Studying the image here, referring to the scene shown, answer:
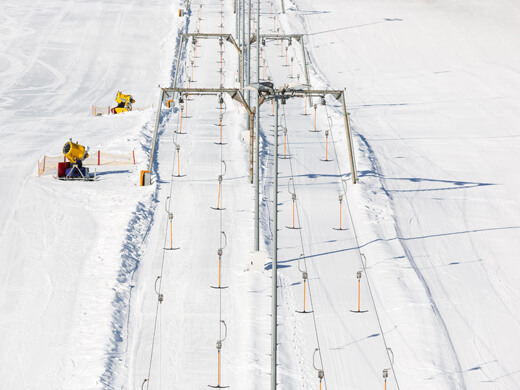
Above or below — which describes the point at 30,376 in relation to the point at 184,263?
below

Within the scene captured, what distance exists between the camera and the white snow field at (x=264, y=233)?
89.7ft

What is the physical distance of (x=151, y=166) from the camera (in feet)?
138

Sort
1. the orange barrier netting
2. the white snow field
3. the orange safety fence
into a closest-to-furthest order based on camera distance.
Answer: the white snow field
the orange safety fence
the orange barrier netting

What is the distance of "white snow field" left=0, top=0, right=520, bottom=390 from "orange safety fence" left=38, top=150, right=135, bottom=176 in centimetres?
64

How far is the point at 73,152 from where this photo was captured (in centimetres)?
4141

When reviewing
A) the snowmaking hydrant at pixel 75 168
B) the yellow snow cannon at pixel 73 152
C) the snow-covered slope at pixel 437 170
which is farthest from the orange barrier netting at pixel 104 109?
the yellow snow cannon at pixel 73 152

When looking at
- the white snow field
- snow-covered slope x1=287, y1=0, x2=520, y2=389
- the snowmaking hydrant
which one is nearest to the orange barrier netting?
the white snow field

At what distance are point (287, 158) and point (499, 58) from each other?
32.4 meters

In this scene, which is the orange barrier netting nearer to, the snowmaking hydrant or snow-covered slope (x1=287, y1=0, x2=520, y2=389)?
snow-covered slope (x1=287, y1=0, x2=520, y2=389)

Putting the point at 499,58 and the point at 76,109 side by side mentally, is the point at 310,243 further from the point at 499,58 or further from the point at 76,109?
the point at 499,58

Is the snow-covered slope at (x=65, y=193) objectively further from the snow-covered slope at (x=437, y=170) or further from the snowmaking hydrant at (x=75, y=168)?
the snow-covered slope at (x=437, y=170)

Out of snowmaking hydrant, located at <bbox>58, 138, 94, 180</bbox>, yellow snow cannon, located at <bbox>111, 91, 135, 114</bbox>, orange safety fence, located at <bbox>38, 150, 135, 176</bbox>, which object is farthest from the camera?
yellow snow cannon, located at <bbox>111, 91, 135, 114</bbox>

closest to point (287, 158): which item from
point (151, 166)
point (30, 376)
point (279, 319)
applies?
point (151, 166)

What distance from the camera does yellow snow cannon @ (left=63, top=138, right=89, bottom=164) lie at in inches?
1625
